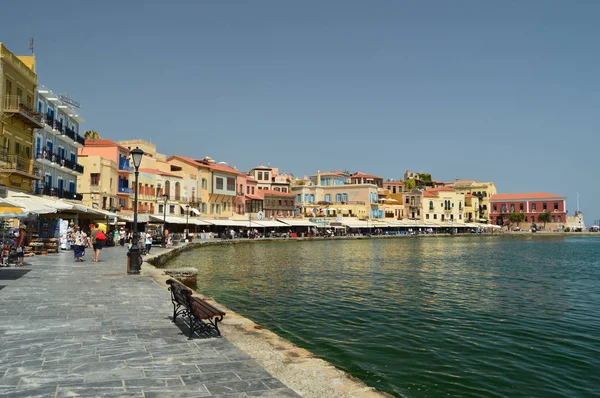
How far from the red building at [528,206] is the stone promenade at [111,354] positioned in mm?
116459

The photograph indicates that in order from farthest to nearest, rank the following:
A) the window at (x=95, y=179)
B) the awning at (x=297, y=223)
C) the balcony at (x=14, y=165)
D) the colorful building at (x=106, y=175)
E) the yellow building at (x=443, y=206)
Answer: the yellow building at (x=443, y=206) < the awning at (x=297, y=223) < the window at (x=95, y=179) < the colorful building at (x=106, y=175) < the balcony at (x=14, y=165)

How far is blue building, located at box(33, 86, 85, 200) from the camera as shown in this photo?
3164cm

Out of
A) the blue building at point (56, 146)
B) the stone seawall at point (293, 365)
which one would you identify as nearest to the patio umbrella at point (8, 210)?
the stone seawall at point (293, 365)

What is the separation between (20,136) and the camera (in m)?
28.2

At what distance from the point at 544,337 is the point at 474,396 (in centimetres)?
473

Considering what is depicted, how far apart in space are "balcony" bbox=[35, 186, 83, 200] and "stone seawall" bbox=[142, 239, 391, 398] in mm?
Answer: 27396

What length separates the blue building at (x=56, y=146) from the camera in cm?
3164

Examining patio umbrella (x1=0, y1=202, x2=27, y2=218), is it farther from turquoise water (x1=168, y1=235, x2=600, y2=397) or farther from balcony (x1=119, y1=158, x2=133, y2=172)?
balcony (x1=119, y1=158, x2=133, y2=172)

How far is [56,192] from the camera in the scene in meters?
33.3

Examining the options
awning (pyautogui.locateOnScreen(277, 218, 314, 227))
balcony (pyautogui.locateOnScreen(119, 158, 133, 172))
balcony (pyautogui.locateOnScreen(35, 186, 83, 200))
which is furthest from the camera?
awning (pyautogui.locateOnScreen(277, 218, 314, 227))

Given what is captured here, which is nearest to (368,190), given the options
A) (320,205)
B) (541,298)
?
(320,205)

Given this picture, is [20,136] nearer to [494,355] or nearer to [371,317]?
[371,317]

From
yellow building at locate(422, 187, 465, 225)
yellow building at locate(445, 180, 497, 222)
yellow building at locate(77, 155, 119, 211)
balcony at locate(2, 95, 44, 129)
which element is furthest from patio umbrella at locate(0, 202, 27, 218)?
yellow building at locate(445, 180, 497, 222)

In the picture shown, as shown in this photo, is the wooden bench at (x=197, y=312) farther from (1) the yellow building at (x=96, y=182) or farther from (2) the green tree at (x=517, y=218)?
(2) the green tree at (x=517, y=218)
